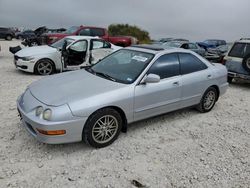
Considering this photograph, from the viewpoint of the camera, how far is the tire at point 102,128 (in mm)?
3268

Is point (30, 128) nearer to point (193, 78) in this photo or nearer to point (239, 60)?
point (193, 78)

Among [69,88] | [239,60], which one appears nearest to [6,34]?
[239,60]

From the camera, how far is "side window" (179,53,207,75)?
14.7 ft

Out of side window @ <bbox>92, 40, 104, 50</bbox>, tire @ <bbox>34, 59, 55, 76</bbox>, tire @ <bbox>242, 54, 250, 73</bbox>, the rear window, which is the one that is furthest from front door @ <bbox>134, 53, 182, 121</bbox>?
tire @ <bbox>34, 59, 55, 76</bbox>

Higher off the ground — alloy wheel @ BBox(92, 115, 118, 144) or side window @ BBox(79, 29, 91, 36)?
side window @ BBox(79, 29, 91, 36)

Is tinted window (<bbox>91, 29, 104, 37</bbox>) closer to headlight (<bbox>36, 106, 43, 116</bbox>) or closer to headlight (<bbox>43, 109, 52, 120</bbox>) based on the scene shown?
headlight (<bbox>36, 106, 43, 116</bbox>)

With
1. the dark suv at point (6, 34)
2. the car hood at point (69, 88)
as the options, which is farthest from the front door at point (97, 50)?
the dark suv at point (6, 34)

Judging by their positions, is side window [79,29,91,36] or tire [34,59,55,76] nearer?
tire [34,59,55,76]

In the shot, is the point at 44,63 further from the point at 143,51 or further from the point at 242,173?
the point at 242,173

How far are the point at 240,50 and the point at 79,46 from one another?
544 centimetres

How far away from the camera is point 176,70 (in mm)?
4344

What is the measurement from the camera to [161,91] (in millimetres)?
3990

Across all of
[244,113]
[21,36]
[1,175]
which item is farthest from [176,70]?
[21,36]

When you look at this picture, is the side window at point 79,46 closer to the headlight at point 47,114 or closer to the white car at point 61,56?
the white car at point 61,56
